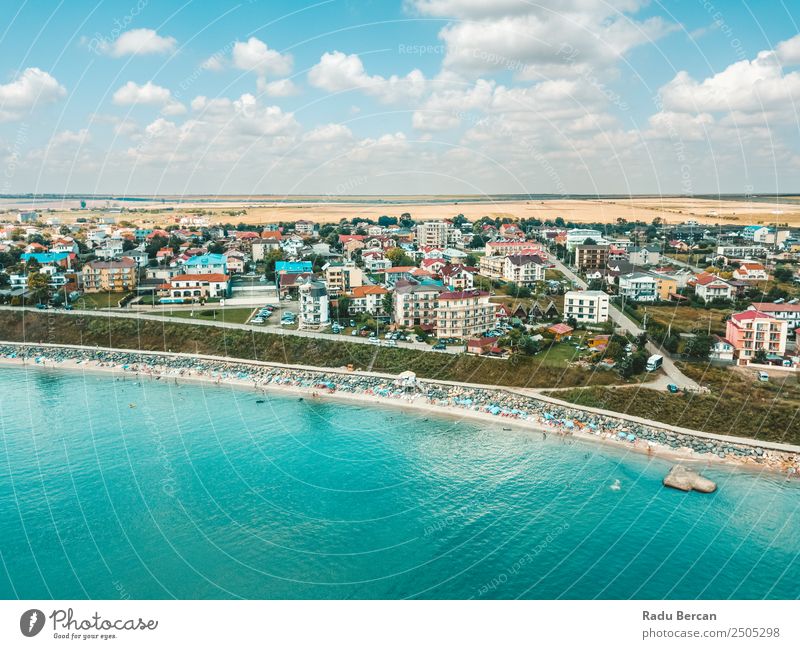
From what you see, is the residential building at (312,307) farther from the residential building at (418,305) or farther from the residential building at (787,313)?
the residential building at (787,313)

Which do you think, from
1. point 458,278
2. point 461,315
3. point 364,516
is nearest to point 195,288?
point 458,278

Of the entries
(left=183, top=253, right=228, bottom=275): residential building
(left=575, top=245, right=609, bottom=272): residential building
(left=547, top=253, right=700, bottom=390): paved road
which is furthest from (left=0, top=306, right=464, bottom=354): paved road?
(left=575, top=245, right=609, bottom=272): residential building

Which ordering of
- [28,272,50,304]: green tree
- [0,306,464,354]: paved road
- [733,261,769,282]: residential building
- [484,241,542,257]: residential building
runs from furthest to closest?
[484,241,542,257]: residential building, [733,261,769,282]: residential building, [28,272,50,304]: green tree, [0,306,464,354]: paved road

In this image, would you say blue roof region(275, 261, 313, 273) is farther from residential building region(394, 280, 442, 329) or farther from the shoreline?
the shoreline

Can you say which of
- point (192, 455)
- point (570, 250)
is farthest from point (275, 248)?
point (192, 455)

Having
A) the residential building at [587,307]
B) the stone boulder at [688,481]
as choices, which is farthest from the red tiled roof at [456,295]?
the stone boulder at [688,481]

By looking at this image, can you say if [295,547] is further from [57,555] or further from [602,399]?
[602,399]
